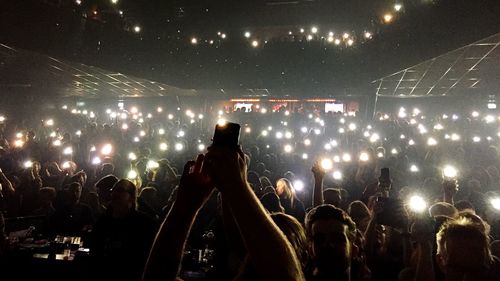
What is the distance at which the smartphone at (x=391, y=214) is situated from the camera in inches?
149

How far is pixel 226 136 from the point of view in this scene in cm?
129

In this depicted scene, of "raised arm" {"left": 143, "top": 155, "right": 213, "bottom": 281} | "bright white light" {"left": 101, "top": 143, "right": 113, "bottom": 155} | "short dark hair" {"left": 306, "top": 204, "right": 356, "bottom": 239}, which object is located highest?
"raised arm" {"left": 143, "top": 155, "right": 213, "bottom": 281}

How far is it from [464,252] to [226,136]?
86.1 inches

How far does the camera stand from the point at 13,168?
432 inches

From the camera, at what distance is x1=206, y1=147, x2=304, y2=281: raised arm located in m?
1.18

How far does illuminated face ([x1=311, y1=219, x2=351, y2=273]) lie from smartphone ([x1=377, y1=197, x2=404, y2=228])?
1.37 metres

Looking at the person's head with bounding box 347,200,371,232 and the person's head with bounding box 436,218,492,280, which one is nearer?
the person's head with bounding box 436,218,492,280

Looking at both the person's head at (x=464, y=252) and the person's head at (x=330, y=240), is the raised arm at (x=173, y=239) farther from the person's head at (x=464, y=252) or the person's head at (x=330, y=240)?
the person's head at (x=464, y=252)

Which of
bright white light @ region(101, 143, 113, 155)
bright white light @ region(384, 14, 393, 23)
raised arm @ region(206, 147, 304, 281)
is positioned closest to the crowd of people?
raised arm @ region(206, 147, 304, 281)

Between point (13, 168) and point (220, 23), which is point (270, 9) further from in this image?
point (13, 168)

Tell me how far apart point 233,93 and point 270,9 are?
6242 millimetres

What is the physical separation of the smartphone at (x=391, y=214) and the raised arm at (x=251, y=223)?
9.55ft

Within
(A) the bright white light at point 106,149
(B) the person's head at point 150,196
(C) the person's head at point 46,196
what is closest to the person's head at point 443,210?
(B) the person's head at point 150,196

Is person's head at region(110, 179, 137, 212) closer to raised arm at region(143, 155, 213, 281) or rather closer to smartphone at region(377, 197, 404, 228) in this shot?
smartphone at region(377, 197, 404, 228)
